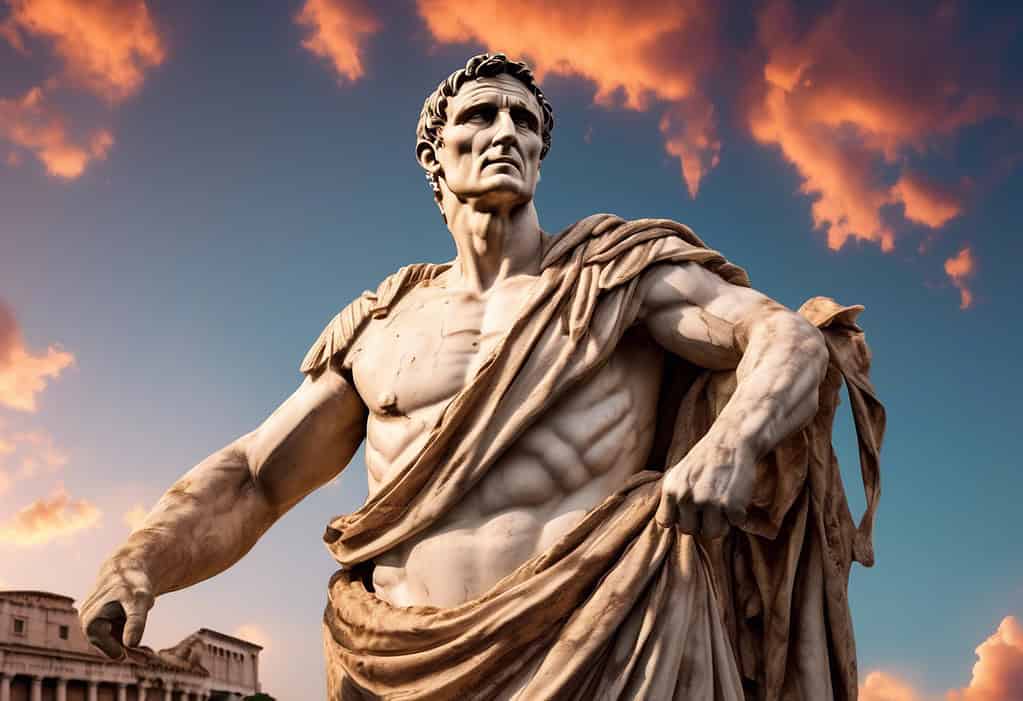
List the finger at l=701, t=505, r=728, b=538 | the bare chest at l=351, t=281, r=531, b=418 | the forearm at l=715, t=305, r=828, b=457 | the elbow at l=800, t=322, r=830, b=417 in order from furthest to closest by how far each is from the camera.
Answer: the bare chest at l=351, t=281, r=531, b=418 < the elbow at l=800, t=322, r=830, b=417 < the forearm at l=715, t=305, r=828, b=457 < the finger at l=701, t=505, r=728, b=538

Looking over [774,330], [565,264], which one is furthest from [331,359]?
[774,330]

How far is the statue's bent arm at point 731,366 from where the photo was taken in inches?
177

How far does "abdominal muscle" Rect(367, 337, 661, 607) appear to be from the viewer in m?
5.07

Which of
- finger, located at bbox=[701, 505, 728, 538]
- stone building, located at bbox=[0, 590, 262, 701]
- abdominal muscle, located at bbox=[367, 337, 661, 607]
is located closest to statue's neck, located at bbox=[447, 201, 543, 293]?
abdominal muscle, located at bbox=[367, 337, 661, 607]

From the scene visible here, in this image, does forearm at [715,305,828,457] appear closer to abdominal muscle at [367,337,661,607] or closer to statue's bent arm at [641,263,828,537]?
statue's bent arm at [641,263,828,537]

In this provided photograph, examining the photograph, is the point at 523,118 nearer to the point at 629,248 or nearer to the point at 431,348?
the point at 629,248

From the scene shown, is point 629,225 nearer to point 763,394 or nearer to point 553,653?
point 763,394

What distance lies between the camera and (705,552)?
5156 millimetres

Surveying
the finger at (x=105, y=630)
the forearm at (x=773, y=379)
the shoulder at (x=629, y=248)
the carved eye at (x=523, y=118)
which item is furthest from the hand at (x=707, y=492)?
the finger at (x=105, y=630)

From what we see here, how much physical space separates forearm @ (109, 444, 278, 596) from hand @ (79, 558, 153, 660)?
0.13 m

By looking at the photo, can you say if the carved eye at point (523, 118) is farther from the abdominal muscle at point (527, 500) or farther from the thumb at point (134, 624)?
the thumb at point (134, 624)

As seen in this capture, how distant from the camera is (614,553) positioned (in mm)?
4910

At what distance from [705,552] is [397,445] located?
1.42 m

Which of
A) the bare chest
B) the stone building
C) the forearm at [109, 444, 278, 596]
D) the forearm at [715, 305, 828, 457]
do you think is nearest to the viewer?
the forearm at [715, 305, 828, 457]
